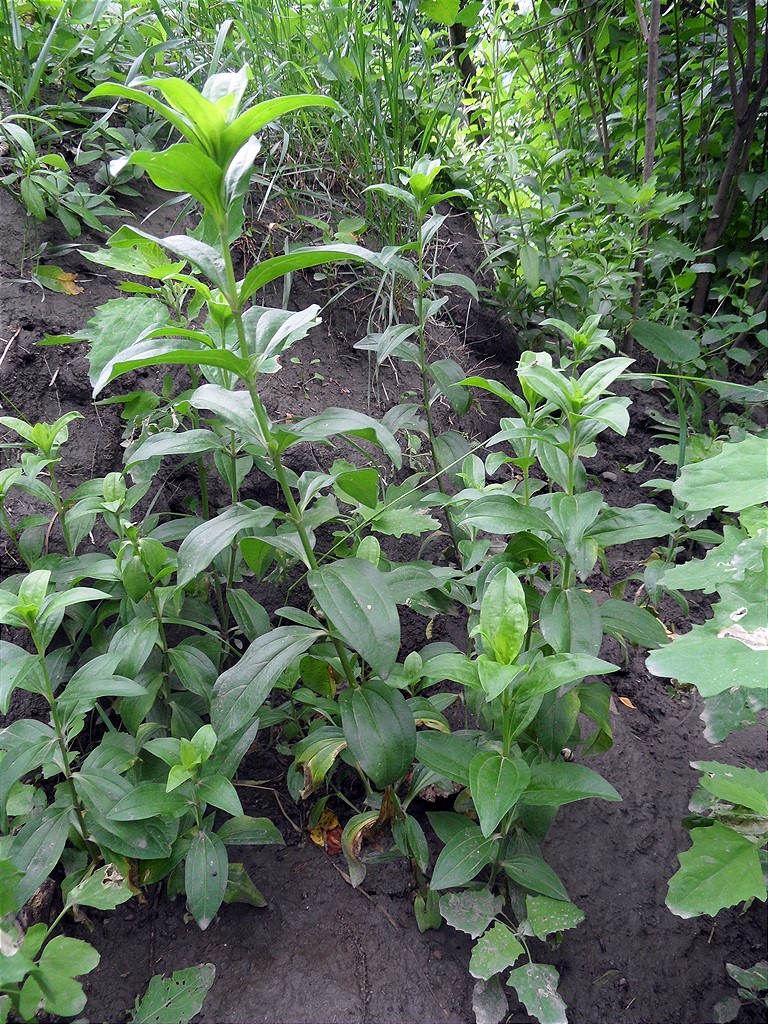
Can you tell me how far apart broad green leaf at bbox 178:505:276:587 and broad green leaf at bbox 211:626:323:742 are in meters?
0.20

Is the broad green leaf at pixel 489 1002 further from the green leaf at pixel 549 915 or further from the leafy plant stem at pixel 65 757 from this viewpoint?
the leafy plant stem at pixel 65 757

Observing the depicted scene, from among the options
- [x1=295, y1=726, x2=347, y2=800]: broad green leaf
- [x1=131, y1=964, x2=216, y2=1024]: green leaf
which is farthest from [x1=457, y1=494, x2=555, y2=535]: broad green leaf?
[x1=131, y1=964, x2=216, y2=1024]: green leaf

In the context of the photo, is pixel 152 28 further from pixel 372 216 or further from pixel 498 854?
pixel 498 854

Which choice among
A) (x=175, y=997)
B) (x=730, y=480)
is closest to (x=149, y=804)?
(x=175, y=997)

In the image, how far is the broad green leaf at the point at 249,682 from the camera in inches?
49.4

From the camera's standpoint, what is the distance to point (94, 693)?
1289mm

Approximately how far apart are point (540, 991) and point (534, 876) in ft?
0.62

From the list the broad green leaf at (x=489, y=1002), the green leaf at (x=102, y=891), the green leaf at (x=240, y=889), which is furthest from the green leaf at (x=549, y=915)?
the green leaf at (x=102, y=891)

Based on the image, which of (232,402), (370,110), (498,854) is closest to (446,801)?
(498,854)

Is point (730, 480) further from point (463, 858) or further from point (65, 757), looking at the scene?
point (65, 757)

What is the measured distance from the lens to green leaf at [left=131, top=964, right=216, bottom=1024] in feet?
4.15

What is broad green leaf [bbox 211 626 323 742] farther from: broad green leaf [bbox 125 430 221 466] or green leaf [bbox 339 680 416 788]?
broad green leaf [bbox 125 430 221 466]

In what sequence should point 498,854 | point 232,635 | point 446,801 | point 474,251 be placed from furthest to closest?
point 474,251 → point 232,635 → point 446,801 → point 498,854

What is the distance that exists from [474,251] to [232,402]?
2.28 metres
